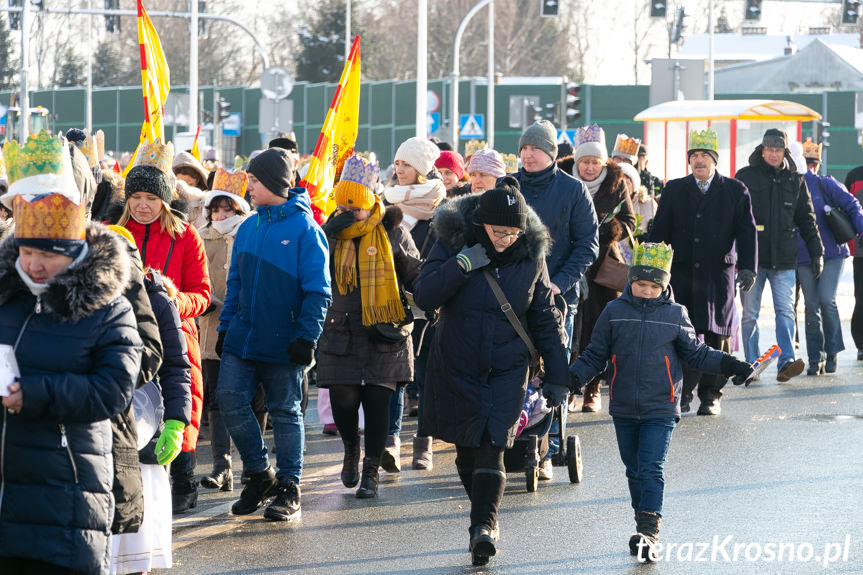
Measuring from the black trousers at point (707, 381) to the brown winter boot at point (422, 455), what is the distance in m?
2.42

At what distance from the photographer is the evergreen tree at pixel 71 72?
8562 centimetres

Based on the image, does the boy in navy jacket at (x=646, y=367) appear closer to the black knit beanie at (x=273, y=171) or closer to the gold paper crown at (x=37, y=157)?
the black knit beanie at (x=273, y=171)

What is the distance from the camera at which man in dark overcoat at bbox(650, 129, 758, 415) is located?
35.4 feet

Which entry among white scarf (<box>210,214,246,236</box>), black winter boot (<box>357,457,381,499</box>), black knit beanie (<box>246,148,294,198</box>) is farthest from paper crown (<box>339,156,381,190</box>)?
black winter boot (<box>357,457,381,499</box>)

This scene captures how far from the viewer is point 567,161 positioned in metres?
10.3

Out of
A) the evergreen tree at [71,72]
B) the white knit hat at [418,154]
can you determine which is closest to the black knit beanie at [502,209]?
the white knit hat at [418,154]

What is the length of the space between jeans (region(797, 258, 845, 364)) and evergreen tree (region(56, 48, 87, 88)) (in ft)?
253

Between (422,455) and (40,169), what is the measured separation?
14.5 ft

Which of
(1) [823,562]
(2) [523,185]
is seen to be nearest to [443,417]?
(1) [823,562]

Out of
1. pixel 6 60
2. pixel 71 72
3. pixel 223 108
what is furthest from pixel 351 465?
pixel 6 60

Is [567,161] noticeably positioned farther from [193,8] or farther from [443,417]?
[193,8]

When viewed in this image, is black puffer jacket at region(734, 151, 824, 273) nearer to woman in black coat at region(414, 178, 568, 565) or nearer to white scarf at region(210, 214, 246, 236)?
white scarf at region(210, 214, 246, 236)

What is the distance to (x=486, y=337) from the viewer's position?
6320 mm

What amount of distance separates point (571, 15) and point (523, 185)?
71358 mm
